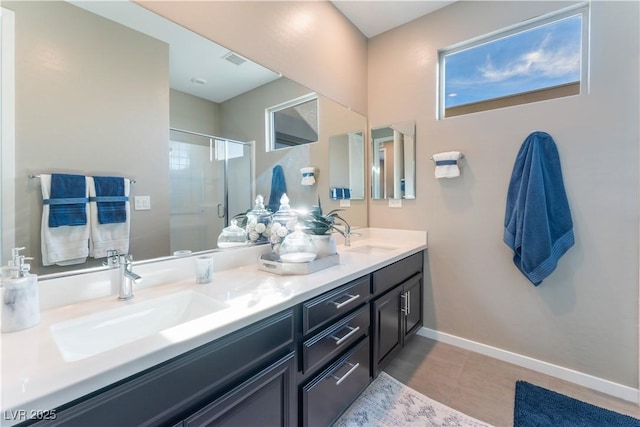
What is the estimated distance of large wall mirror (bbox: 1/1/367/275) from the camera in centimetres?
90

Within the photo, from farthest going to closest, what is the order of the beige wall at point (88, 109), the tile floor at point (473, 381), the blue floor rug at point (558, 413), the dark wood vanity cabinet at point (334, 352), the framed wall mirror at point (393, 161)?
1. the framed wall mirror at point (393, 161)
2. the tile floor at point (473, 381)
3. the blue floor rug at point (558, 413)
4. the dark wood vanity cabinet at point (334, 352)
5. the beige wall at point (88, 109)

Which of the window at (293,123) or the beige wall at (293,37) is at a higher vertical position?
A: the beige wall at (293,37)

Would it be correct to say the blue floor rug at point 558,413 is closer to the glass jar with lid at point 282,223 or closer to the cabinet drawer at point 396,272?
the cabinet drawer at point 396,272

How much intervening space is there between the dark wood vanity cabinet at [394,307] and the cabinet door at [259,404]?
27.5 inches

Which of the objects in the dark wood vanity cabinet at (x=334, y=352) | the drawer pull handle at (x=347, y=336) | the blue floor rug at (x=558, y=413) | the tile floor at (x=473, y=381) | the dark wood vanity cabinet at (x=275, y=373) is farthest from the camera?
the tile floor at (x=473, y=381)

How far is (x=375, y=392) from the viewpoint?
1688mm

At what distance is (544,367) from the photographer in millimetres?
1867

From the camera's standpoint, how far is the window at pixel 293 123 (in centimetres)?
179

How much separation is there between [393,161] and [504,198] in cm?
94

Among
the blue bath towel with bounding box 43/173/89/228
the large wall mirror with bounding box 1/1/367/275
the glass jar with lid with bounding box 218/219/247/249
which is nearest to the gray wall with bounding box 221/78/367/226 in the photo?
the large wall mirror with bounding box 1/1/367/275

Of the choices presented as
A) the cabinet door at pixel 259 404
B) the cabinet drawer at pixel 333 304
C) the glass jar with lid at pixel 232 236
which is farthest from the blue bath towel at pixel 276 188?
the cabinet door at pixel 259 404

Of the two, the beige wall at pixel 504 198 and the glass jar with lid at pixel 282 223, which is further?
the beige wall at pixel 504 198

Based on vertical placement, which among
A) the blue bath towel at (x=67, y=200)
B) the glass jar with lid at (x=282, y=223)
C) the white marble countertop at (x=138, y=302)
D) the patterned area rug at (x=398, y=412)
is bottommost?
the patterned area rug at (x=398, y=412)

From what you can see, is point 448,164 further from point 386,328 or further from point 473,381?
point 473,381
